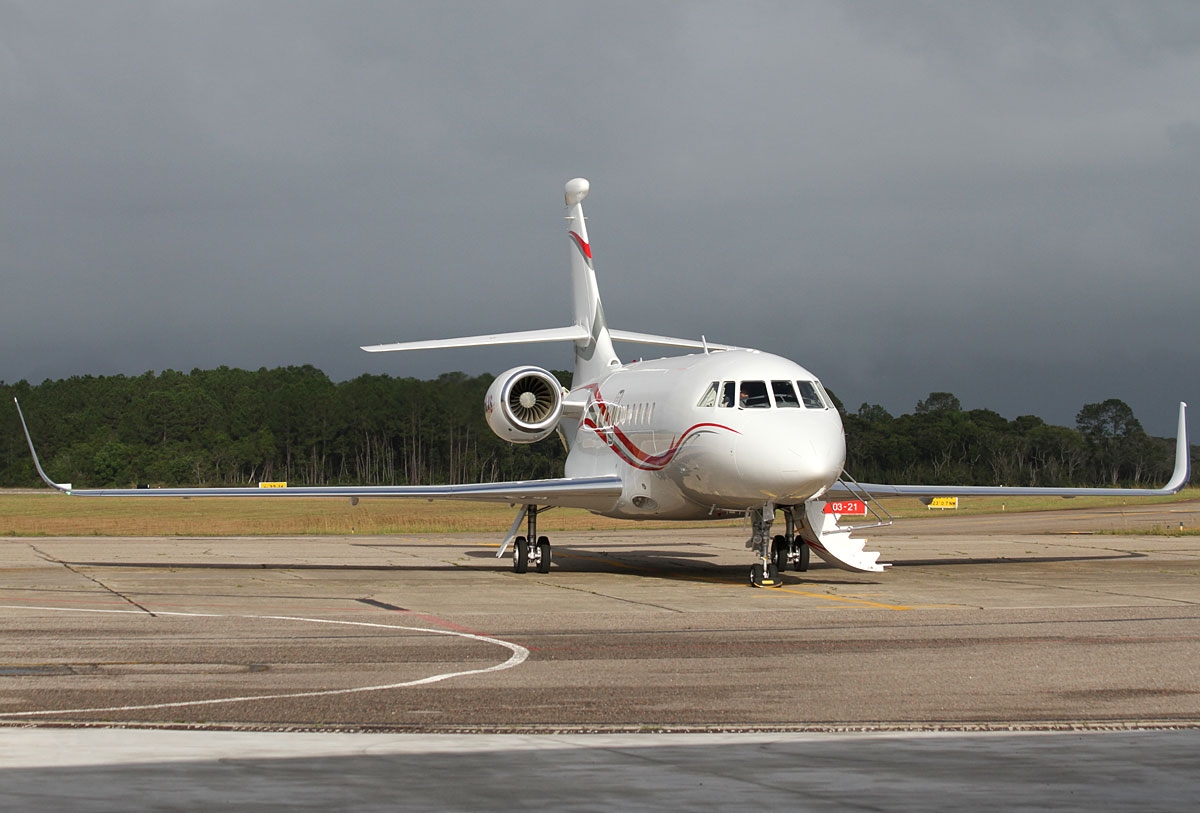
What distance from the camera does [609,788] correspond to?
242 inches

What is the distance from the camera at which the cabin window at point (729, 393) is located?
2095 centimetres

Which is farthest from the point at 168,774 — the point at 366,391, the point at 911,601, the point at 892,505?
the point at 366,391

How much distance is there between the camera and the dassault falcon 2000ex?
65.9 ft

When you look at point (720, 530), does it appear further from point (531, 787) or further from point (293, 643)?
point (531, 787)

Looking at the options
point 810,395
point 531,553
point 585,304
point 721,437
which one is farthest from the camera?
point 585,304

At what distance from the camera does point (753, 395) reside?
20.8 m

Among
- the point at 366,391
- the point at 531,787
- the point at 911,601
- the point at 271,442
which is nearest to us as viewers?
the point at 531,787

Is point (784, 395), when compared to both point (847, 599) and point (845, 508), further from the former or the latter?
point (847, 599)

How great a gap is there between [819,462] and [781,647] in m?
7.29

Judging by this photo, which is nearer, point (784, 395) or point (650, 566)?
point (784, 395)

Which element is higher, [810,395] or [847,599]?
[810,395]

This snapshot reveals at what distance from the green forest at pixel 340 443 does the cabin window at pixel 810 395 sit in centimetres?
6617

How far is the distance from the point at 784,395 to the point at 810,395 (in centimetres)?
57

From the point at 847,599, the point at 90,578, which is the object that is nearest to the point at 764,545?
the point at 847,599
